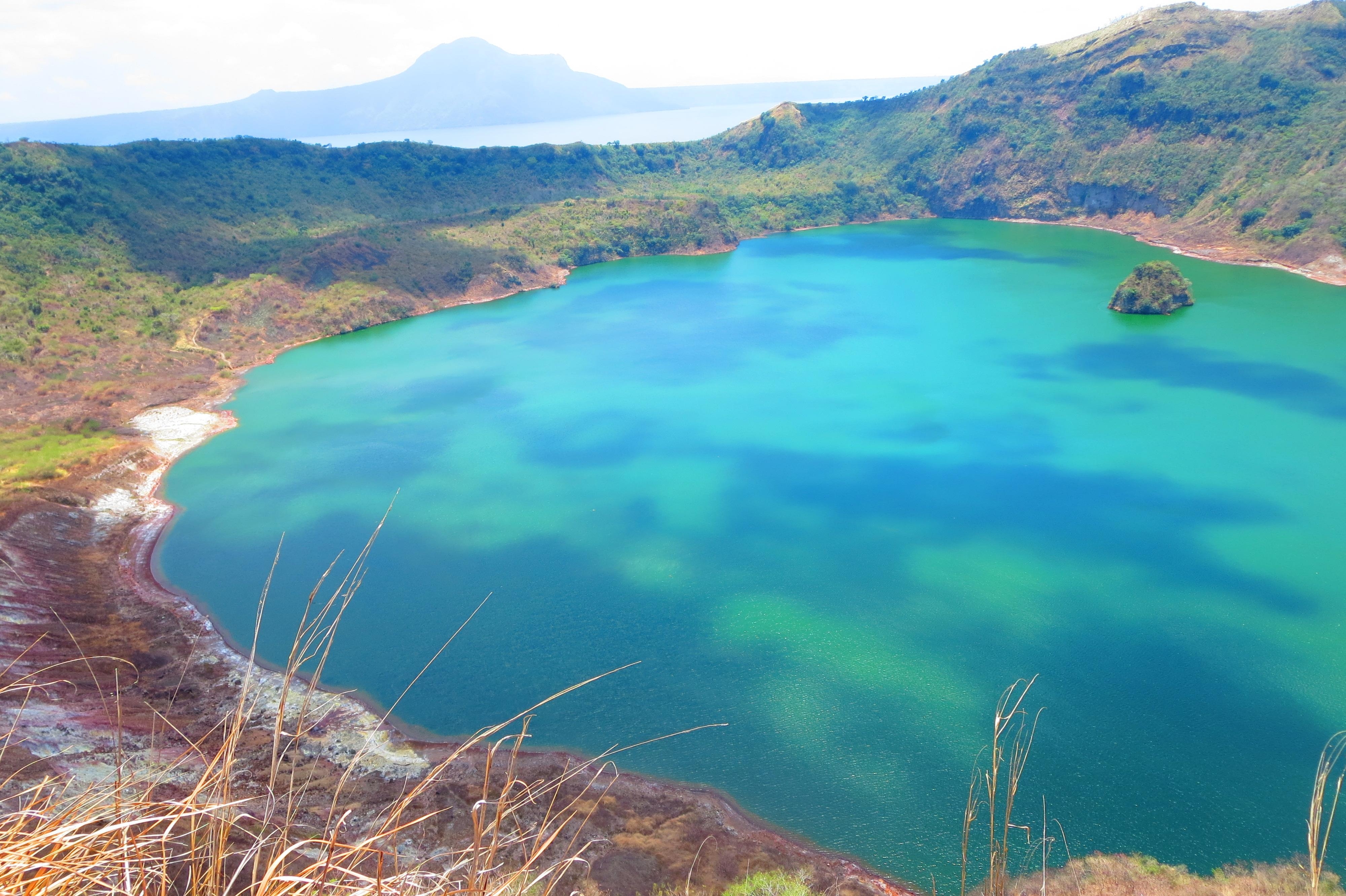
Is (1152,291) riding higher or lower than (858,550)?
higher

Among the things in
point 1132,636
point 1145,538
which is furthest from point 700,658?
point 1145,538

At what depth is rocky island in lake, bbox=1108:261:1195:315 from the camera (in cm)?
4991

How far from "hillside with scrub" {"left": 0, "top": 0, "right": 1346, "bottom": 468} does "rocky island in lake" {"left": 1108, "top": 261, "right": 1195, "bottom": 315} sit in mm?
14468

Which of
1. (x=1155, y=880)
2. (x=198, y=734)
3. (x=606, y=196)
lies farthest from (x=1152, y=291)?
(x=606, y=196)

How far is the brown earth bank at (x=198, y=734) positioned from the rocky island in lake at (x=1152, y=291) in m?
47.4

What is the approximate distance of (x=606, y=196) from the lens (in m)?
92.2

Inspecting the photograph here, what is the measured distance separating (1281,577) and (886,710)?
45.7ft

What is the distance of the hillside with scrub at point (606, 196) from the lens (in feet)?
155

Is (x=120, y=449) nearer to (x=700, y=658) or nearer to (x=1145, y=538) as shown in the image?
(x=700, y=658)

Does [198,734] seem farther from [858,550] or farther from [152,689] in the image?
[858,550]

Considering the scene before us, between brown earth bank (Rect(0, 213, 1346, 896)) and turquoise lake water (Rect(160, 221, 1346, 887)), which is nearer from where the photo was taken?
brown earth bank (Rect(0, 213, 1346, 896))

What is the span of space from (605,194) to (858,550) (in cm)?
7748

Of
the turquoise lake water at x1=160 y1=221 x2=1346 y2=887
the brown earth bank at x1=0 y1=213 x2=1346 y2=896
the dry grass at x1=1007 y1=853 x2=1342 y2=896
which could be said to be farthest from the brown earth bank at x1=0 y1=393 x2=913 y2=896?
the dry grass at x1=1007 y1=853 x2=1342 y2=896

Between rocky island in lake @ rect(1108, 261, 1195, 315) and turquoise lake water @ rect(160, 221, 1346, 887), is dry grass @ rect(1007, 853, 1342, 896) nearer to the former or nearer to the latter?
turquoise lake water @ rect(160, 221, 1346, 887)
